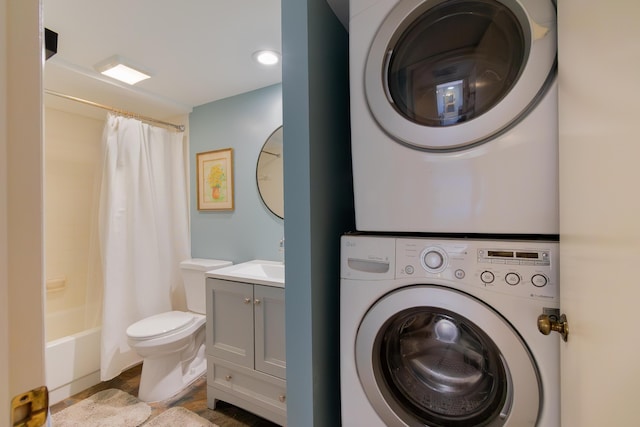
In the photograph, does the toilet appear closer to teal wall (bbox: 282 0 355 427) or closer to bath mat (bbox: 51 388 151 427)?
bath mat (bbox: 51 388 151 427)

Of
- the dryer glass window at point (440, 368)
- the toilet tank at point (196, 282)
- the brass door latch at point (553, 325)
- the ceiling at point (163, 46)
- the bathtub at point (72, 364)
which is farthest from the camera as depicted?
the toilet tank at point (196, 282)

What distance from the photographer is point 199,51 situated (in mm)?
1720

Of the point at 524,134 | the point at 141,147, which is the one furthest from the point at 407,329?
the point at 141,147

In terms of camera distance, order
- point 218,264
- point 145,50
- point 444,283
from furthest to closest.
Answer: point 218,264
point 145,50
point 444,283

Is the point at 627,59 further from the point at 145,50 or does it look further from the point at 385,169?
the point at 145,50

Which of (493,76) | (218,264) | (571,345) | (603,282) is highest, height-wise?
(493,76)

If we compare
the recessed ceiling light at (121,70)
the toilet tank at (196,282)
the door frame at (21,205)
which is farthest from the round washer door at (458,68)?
the toilet tank at (196,282)

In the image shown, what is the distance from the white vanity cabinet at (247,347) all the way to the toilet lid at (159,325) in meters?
0.26

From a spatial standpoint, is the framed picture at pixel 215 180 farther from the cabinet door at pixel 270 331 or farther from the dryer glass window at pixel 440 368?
the dryer glass window at pixel 440 368

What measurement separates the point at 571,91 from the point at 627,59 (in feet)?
0.83

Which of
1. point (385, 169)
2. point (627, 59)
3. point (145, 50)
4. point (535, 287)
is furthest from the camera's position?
point (145, 50)

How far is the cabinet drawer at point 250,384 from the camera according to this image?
155 cm

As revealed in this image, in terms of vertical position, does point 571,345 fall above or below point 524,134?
below

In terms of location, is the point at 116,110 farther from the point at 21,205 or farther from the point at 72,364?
the point at 21,205
